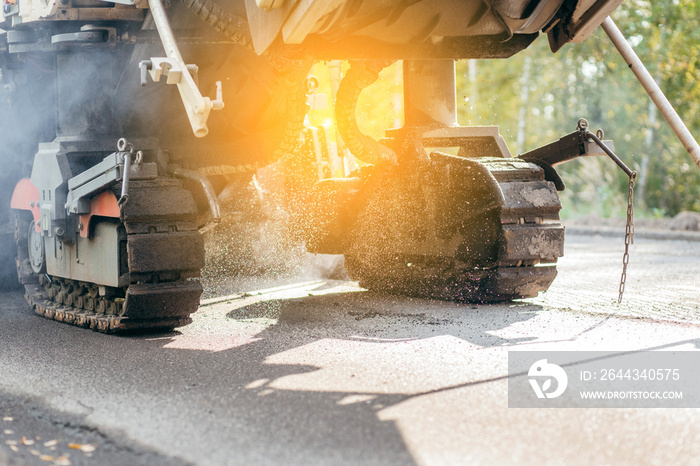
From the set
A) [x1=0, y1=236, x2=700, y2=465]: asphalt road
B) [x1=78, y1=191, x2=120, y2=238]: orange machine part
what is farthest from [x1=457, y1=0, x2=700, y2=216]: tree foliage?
[x1=78, y1=191, x2=120, y2=238]: orange machine part

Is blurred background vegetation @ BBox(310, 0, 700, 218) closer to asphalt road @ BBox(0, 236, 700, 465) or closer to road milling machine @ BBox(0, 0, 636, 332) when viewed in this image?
road milling machine @ BBox(0, 0, 636, 332)

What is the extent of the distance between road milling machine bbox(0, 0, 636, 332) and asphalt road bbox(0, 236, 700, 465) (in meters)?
0.36

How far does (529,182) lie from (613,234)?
883cm

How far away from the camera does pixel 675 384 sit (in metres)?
4.16

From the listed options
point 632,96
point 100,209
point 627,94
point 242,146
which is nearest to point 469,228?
point 242,146

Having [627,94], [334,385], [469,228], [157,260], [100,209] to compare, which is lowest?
[334,385]

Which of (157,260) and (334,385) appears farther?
(157,260)

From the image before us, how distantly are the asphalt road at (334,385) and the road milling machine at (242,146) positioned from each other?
356 millimetres

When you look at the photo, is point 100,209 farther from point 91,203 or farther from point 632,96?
point 632,96

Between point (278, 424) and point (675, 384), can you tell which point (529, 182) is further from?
point (278, 424)

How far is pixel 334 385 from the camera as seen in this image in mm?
4312

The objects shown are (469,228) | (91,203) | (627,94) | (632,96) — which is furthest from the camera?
(627,94)

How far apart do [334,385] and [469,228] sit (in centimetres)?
237

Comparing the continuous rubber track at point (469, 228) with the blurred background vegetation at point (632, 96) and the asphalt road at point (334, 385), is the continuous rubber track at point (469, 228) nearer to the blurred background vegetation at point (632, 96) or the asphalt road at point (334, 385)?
the asphalt road at point (334, 385)
